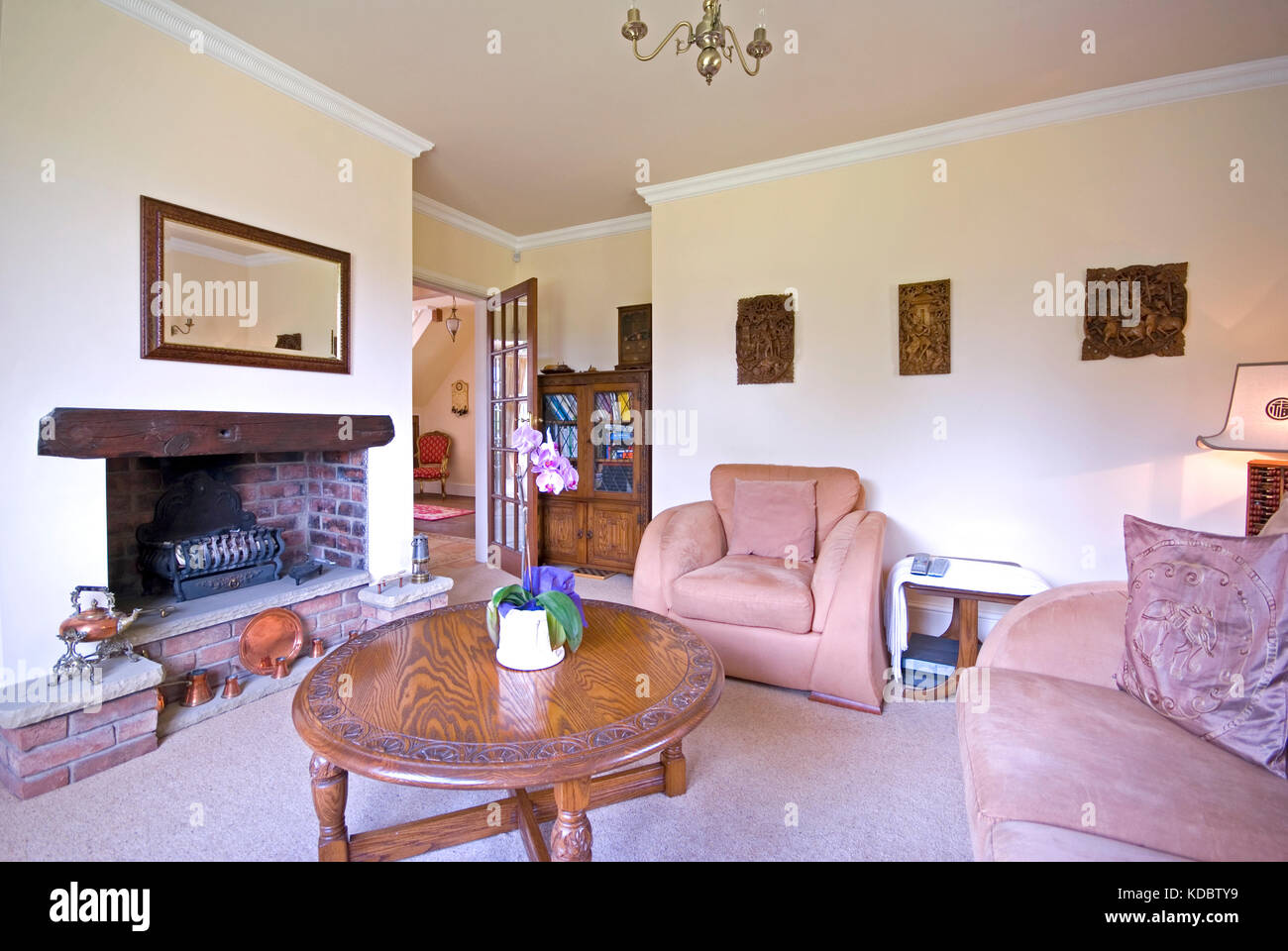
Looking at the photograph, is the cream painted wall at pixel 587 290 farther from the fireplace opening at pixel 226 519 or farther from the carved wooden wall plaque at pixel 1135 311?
the carved wooden wall plaque at pixel 1135 311

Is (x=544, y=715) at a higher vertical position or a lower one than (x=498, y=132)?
lower

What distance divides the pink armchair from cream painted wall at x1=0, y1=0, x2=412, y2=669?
1.86 m

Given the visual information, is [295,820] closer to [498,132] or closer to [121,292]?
[121,292]

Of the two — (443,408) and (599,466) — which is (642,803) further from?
(443,408)

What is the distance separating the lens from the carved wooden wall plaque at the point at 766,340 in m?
3.43

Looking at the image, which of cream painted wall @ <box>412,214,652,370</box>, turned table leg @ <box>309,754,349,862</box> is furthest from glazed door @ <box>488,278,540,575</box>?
turned table leg @ <box>309,754,349,862</box>

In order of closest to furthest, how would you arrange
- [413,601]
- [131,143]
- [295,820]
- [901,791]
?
[295,820], [901,791], [131,143], [413,601]

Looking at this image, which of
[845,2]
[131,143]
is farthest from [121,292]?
[845,2]

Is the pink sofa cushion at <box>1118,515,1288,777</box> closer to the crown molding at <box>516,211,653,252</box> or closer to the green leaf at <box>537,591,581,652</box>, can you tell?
the green leaf at <box>537,591,581,652</box>

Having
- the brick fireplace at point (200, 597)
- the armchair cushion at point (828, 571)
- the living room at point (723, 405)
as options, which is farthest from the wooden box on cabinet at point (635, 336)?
the armchair cushion at point (828, 571)

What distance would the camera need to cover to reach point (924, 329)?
3.06m
